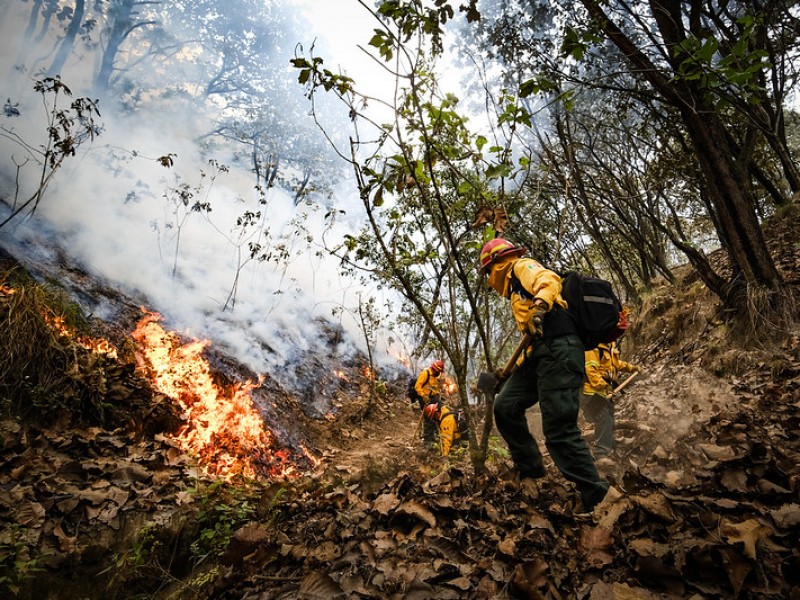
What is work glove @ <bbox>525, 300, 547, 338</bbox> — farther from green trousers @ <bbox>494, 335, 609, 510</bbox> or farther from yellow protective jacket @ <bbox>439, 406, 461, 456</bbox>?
yellow protective jacket @ <bbox>439, 406, 461, 456</bbox>

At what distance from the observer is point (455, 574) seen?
163cm

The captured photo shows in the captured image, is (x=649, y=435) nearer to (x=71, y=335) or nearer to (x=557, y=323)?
(x=557, y=323)

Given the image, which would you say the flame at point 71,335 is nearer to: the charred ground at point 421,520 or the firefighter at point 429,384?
the charred ground at point 421,520

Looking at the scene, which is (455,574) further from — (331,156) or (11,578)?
(331,156)

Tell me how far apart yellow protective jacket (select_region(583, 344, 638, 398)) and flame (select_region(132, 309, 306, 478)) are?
451cm

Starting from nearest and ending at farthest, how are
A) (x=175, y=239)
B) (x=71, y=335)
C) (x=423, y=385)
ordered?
(x=71, y=335) < (x=423, y=385) < (x=175, y=239)

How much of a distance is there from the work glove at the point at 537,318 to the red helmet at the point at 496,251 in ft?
2.34

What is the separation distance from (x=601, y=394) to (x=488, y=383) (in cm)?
209

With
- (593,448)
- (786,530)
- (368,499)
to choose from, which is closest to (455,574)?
(368,499)

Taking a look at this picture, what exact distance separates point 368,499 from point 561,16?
10.4 m

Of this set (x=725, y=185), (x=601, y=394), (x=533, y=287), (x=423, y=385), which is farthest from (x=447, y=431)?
(x=725, y=185)

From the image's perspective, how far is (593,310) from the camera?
9.58ft

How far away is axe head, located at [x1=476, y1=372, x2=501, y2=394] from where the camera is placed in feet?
10.8

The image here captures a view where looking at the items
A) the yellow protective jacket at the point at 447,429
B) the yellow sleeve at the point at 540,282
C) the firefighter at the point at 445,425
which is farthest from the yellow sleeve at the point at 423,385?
the yellow sleeve at the point at 540,282
